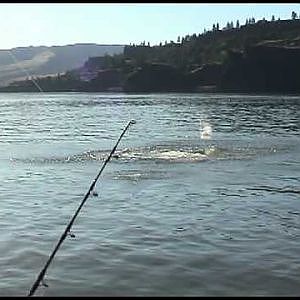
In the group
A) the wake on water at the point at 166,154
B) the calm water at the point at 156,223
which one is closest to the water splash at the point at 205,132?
the wake on water at the point at 166,154

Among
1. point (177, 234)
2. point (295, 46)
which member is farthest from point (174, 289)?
point (295, 46)

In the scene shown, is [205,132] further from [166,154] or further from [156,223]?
[156,223]

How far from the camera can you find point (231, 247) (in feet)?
45.8

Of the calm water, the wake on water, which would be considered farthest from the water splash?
the calm water

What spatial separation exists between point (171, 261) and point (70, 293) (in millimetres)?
2658

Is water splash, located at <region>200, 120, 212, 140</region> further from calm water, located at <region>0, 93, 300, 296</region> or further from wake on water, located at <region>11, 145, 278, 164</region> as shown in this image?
calm water, located at <region>0, 93, 300, 296</region>

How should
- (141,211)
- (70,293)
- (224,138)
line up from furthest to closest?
(224,138) < (141,211) < (70,293)

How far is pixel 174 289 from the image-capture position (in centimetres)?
1128

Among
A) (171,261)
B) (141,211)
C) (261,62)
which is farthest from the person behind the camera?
(261,62)

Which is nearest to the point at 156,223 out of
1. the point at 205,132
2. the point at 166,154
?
the point at 166,154

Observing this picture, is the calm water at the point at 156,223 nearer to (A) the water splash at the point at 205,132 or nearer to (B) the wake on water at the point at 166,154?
(B) the wake on water at the point at 166,154

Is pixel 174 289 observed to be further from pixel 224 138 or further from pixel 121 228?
pixel 224 138

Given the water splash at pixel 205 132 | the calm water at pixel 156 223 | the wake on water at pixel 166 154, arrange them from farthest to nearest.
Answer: the water splash at pixel 205 132
the wake on water at pixel 166 154
the calm water at pixel 156 223

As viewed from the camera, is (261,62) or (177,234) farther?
(261,62)
